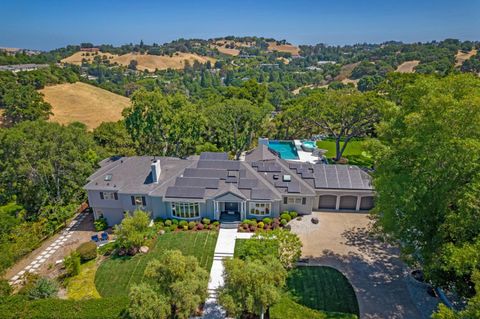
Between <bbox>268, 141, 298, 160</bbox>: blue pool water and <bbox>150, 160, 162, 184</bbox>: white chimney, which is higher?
<bbox>150, 160, 162, 184</bbox>: white chimney

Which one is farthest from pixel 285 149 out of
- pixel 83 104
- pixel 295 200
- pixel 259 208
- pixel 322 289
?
pixel 83 104

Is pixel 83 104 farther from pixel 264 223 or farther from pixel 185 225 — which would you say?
pixel 264 223

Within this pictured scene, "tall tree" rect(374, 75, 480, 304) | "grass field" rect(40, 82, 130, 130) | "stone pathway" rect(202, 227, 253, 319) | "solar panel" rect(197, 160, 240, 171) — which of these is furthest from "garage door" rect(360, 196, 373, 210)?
"grass field" rect(40, 82, 130, 130)

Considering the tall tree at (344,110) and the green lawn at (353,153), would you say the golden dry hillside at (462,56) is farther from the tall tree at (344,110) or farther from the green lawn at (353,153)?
the tall tree at (344,110)

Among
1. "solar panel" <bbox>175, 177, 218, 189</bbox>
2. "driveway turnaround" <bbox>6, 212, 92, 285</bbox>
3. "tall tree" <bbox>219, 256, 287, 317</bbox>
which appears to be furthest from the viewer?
"solar panel" <bbox>175, 177, 218, 189</bbox>

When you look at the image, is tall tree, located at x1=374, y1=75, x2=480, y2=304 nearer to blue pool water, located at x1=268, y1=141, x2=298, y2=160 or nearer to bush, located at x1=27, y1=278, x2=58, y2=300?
bush, located at x1=27, y1=278, x2=58, y2=300

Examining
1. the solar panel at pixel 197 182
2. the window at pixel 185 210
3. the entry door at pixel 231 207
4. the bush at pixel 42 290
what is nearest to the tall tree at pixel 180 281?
the bush at pixel 42 290

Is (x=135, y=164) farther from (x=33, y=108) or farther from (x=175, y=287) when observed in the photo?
(x=33, y=108)

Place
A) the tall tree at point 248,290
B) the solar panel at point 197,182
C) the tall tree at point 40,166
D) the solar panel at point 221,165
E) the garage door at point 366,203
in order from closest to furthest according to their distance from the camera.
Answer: the tall tree at point 248,290, the tall tree at point 40,166, the solar panel at point 197,182, the garage door at point 366,203, the solar panel at point 221,165
